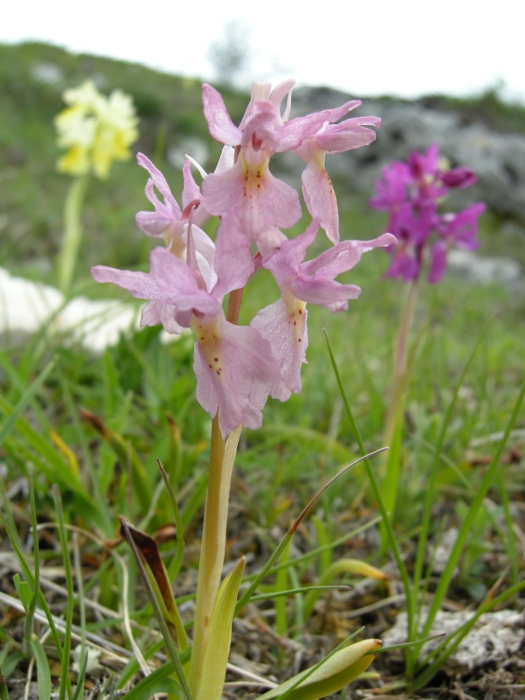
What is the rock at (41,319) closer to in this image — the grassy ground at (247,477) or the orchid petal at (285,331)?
the grassy ground at (247,477)

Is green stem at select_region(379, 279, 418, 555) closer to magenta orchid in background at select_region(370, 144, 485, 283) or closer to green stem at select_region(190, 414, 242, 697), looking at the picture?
magenta orchid in background at select_region(370, 144, 485, 283)

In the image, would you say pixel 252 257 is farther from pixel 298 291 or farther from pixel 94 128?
pixel 94 128

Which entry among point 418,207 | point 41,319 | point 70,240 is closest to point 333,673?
point 418,207

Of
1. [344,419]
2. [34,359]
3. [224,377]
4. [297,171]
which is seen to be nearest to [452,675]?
[224,377]

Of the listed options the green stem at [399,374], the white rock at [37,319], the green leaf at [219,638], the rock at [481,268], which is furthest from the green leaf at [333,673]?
the rock at [481,268]

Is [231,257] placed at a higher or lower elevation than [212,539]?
higher

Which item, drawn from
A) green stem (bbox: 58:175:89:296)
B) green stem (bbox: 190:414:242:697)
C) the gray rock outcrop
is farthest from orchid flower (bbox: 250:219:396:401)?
the gray rock outcrop

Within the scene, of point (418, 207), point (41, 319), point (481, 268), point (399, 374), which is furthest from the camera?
point (481, 268)

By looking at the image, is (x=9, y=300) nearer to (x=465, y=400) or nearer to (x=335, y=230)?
(x=465, y=400)
